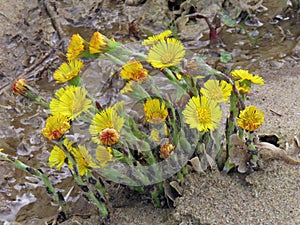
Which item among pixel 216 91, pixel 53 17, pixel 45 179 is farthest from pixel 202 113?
pixel 53 17

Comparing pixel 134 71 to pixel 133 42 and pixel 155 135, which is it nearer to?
pixel 155 135

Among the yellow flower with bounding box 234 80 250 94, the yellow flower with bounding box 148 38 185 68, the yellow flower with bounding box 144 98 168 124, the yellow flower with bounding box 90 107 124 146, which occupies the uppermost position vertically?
the yellow flower with bounding box 148 38 185 68

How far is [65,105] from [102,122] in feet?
0.39

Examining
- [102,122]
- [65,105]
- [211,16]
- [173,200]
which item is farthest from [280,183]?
[211,16]

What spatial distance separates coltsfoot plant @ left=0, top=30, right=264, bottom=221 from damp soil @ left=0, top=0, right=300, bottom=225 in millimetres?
79

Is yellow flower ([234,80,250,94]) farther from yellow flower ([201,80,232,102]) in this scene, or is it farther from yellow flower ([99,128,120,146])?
yellow flower ([99,128,120,146])

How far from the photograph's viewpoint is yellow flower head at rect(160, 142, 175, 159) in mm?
1472

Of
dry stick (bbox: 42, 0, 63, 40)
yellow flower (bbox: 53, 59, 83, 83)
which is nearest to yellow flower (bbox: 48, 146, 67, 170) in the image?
yellow flower (bbox: 53, 59, 83, 83)

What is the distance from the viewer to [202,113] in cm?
138

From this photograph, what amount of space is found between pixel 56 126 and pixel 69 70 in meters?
0.17

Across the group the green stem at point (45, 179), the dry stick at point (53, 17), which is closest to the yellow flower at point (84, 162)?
the green stem at point (45, 179)

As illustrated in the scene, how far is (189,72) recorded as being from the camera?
4.64 ft

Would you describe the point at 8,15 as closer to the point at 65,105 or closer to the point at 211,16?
the point at 211,16

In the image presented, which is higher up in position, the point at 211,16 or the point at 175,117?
the point at 175,117
